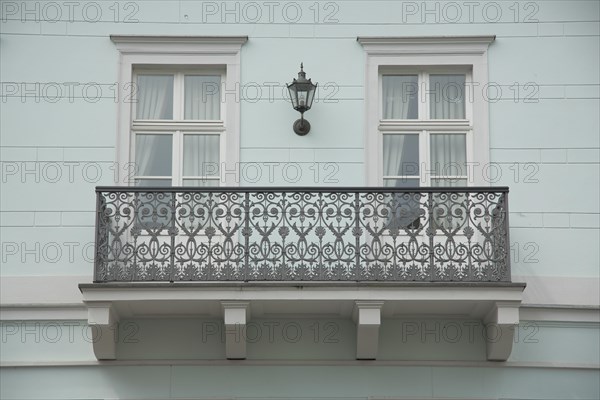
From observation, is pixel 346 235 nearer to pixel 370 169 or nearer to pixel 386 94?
pixel 370 169

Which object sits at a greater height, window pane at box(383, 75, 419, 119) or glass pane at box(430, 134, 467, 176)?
window pane at box(383, 75, 419, 119)

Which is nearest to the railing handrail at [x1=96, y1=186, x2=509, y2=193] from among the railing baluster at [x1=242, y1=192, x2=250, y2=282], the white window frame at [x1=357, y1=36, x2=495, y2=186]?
the railing baluster at [x1=242, y1=192, x2=250, y2=282]

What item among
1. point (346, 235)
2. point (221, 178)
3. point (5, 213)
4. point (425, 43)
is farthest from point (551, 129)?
point (5, 213)

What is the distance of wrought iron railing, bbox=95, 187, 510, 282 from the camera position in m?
13.5

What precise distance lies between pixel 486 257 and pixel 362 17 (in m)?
3.19

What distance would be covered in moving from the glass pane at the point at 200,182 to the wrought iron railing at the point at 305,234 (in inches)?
22.2

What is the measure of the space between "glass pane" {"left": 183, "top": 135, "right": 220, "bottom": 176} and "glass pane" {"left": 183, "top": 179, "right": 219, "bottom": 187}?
8 cm

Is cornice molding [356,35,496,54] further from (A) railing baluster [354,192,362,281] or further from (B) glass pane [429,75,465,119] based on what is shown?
(A) railing baluster [354,192,362,281]

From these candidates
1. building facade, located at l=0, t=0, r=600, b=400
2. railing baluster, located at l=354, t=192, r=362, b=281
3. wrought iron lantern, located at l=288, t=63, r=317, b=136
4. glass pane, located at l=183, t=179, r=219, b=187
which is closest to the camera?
railing baluster, located at l=354, t=192, r=362, b=281

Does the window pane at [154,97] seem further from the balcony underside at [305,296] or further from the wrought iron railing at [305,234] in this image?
the balcony underside at [305,296]

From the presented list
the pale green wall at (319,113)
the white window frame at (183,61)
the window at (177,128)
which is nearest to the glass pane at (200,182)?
the window at (177,128)

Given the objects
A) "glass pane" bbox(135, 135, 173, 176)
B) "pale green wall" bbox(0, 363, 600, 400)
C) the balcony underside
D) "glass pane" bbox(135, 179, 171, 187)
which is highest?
"glass pane" bbox(135, 135, 173, 176)

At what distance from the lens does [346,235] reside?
14.0 metres

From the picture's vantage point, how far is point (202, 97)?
1491 centimetres
